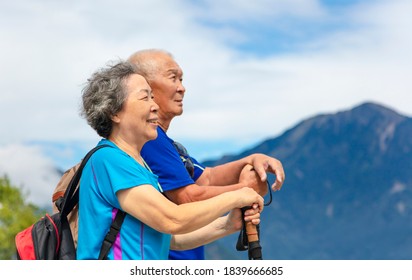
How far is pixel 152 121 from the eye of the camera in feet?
12.4

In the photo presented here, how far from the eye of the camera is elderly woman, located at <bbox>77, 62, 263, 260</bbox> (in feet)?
11.7

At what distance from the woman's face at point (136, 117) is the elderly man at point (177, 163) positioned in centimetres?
60

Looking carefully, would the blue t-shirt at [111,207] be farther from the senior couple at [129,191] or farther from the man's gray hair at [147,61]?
the man's gray hair at [147,61]

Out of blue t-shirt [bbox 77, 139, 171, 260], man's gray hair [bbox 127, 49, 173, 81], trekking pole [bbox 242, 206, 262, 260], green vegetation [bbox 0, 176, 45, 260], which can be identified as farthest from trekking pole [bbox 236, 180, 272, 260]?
green vegetation [bbox 0, 176, 45, 260]

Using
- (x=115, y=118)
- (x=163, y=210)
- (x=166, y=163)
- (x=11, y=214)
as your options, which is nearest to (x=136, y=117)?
(x=115, y=118)

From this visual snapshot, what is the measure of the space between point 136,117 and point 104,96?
0.66 ft

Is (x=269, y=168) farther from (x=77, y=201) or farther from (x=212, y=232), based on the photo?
(x=77, y=201)

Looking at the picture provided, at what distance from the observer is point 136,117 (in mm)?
3738

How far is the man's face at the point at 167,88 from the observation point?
4668mm

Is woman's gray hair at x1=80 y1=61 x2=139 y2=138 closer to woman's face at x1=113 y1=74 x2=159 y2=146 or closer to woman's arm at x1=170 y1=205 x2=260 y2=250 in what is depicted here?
woman's face at x1=113 y1=74 x2=159 y2=146
